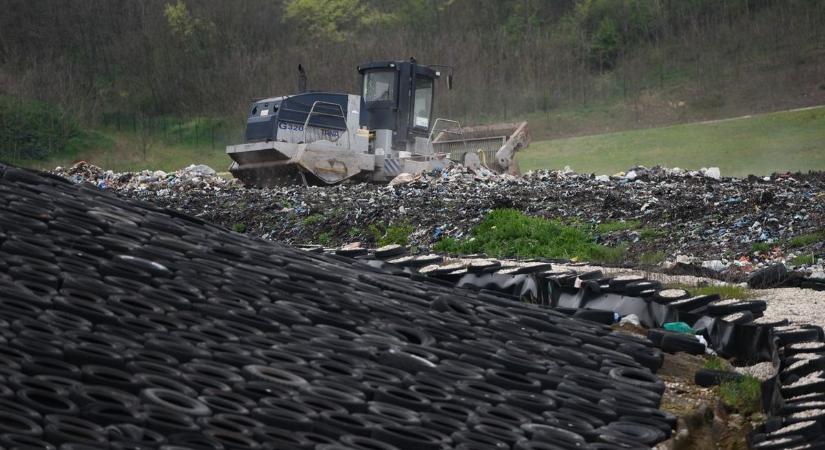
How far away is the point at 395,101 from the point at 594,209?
10354 millimetres

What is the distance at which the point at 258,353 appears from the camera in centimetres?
655

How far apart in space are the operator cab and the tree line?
64.5 feet

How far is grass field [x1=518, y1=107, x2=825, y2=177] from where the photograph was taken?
1249 inches

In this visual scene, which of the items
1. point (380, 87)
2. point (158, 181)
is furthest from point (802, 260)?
point (158, 181)

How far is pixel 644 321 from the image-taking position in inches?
401

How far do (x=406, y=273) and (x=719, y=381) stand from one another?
345 centimetres

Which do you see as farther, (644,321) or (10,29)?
(10,29)

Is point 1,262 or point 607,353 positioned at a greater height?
point 1,262

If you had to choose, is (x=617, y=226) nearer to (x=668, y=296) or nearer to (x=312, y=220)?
(x=312, y=220)

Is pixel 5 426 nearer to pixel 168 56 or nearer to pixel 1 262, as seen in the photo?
pixel 1 262

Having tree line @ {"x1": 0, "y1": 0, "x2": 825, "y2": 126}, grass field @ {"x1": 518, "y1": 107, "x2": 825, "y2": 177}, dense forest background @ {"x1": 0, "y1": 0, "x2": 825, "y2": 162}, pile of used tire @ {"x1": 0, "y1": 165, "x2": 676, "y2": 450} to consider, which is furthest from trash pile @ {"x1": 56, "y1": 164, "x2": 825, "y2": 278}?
tree line @ {"x1": 0, "y1": 0, "x2": 825, "y2": 126}

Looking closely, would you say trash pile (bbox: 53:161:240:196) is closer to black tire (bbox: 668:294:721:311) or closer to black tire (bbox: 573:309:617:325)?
black tire (bbox: 573:309:617:325)

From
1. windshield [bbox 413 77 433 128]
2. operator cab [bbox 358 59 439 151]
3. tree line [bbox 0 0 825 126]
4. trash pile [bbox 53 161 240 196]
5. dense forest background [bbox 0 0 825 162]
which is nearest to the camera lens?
trash pile [bbox 53 161 240 196]

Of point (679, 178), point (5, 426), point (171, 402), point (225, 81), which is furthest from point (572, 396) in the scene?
point (225, 81)
